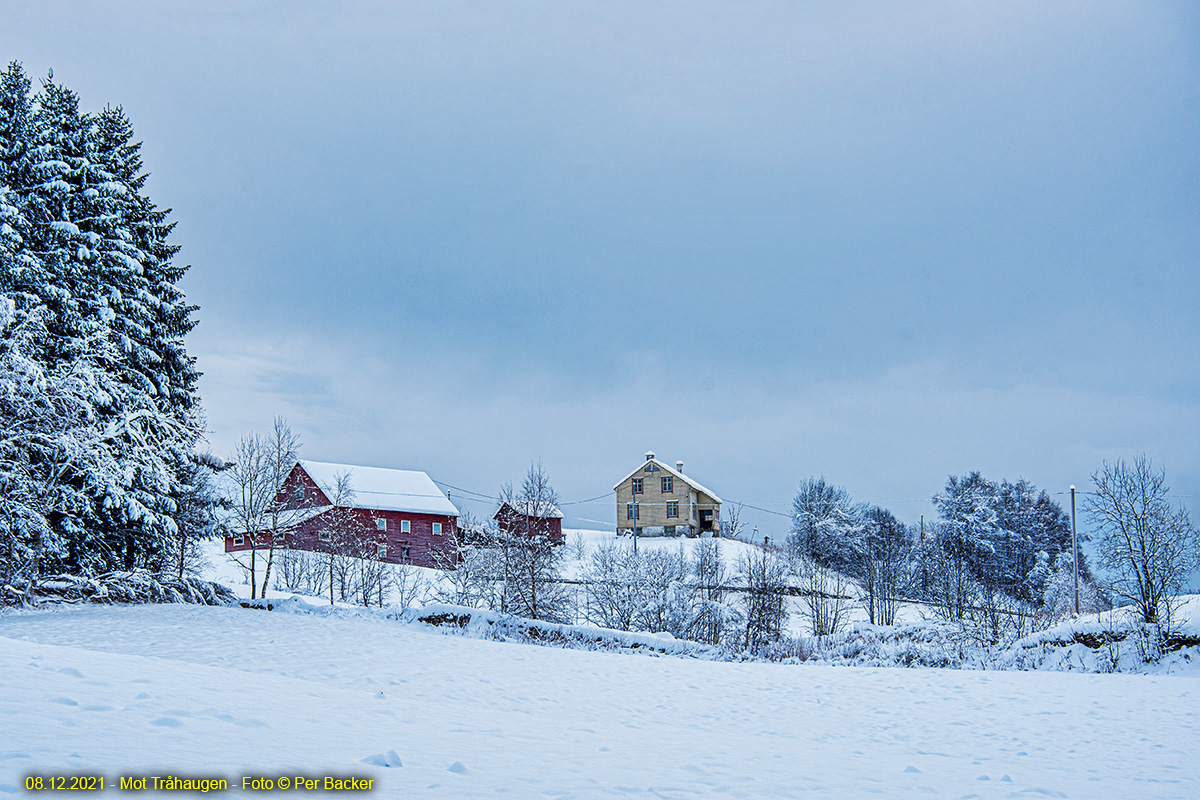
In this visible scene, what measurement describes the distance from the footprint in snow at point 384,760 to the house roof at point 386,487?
47.6 metres

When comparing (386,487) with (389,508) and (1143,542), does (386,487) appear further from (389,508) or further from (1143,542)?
(1143,542)

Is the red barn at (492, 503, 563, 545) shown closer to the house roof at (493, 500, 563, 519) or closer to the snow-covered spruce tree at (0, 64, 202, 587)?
the house roof at (493, 500, 563, 519)

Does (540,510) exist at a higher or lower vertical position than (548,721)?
higher

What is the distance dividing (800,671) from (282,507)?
76.5 ft

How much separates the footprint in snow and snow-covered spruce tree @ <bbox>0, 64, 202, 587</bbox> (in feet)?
58.2

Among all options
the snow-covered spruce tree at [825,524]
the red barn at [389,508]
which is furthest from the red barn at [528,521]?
the snow-covered spruce tree at [825,524]

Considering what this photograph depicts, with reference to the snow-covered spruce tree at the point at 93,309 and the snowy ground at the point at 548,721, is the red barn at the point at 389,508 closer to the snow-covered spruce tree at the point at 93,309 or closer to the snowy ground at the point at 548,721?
the snow-covered spruce tree at the point at 93,309

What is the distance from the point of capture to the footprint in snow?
17.4ft

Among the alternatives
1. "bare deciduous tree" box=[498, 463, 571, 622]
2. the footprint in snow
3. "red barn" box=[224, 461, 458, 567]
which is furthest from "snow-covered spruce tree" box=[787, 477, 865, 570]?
the footprint in snow

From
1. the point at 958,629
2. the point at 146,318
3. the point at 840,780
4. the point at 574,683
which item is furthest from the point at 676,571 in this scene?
the point at 840,780

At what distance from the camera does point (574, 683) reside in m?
13.6

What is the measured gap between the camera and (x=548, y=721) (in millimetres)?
9094

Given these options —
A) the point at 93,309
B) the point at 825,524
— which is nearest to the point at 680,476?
the point at 825,524

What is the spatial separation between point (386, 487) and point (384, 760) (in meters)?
51.0
